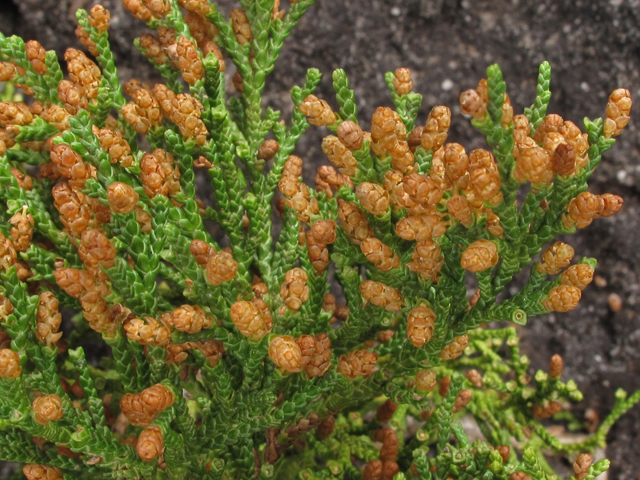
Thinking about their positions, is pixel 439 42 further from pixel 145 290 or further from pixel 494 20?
pixel 145 290

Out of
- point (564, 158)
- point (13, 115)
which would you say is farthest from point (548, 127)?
point (13, 115)

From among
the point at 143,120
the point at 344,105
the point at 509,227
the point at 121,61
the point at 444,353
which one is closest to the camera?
the point at 509,227

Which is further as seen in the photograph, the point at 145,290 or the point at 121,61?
the point at 121,61

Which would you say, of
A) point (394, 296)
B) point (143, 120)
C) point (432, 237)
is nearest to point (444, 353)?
point (394, 296)

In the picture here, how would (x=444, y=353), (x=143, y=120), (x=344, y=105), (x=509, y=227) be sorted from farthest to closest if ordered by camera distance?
1. (x=143, y=120)
2. (x=444, y=353)
3. (x=344, y=105)
4. (x=509, y=227)

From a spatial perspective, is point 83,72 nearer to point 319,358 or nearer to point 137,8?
point 137,8

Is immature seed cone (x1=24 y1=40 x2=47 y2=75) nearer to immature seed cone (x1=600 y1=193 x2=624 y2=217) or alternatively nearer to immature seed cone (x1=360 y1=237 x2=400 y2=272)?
immature seed cone (x1=360 y1=237 x2=400 y2=272)
